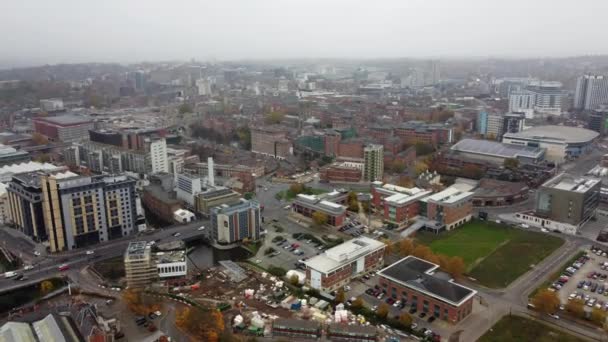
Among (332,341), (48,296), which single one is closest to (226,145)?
(48,296)

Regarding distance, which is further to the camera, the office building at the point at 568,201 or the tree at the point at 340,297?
the office building at the point at 568,201

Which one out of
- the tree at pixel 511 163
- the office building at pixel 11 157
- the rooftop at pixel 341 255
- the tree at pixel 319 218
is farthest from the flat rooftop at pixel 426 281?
the office building at pixel 11 157

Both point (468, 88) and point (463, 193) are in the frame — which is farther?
point (468, 88)

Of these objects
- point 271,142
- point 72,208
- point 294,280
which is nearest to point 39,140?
point 271,142

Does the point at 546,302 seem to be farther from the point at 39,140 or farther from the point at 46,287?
the point at 39,140

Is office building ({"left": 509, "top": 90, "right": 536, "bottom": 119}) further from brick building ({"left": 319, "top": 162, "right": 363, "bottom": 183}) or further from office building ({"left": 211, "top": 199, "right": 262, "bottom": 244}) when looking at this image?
office building ({"left": 211, "top": 199, "right": 262, "bottom": 244})

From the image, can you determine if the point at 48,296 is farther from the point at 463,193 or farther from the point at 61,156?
the point at 61,156

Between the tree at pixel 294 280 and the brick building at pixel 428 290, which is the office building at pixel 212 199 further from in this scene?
the brick building at pixel 428 290

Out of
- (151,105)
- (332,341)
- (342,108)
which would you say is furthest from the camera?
(151,105)
